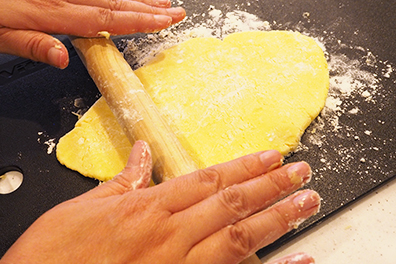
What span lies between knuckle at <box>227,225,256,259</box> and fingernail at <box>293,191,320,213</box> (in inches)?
7.7

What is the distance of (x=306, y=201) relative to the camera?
1008 millimetres

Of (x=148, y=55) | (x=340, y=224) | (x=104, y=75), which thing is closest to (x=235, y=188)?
(x=340, y=224)

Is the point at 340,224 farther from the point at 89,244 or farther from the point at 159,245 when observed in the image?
the point at 89,244

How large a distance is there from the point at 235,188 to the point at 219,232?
148mm

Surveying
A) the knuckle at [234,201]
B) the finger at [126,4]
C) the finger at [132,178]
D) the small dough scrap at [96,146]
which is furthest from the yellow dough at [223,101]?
the knuckle at [234,201]

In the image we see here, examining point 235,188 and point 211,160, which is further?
point 211,160

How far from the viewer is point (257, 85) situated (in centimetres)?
172

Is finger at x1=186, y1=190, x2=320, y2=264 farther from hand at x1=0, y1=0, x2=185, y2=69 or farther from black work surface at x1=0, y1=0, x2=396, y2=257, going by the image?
hand at x1=0, y1=0, x2=185, y2=69

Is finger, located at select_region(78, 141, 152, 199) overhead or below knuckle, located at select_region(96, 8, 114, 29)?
below

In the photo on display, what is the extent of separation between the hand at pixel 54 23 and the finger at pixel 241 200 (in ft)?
3.49

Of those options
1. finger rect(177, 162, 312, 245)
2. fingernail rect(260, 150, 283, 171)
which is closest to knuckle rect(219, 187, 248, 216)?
finger rect(177, 162, 312, 245)

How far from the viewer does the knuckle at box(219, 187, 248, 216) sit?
961 millimetres

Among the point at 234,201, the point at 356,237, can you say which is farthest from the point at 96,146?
the point at 356,237

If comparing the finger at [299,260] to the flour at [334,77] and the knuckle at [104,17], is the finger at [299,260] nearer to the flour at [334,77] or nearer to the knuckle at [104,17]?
the flour at [334,77]
